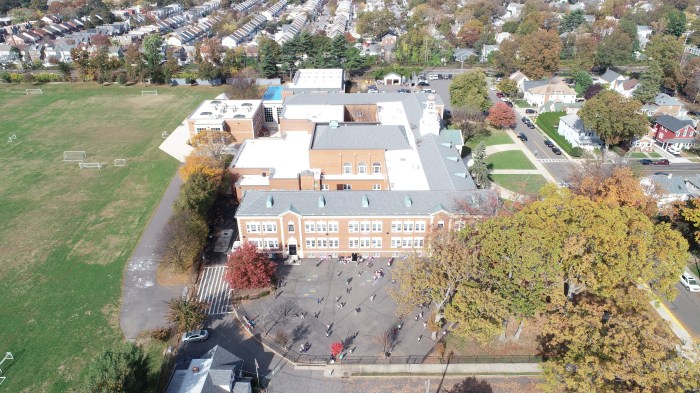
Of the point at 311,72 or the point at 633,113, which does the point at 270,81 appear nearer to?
the point at 311,72

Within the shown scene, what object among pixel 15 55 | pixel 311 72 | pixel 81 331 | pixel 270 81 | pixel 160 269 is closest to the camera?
pixel 81 331

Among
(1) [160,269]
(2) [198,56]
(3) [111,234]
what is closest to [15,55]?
(2) [198,56]

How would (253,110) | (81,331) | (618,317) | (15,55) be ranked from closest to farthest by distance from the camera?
(618,317)
(81,331)
(253,110)
(15,55)

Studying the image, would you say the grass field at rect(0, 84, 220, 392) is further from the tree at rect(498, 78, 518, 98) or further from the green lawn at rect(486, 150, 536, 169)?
the tree at rect(498, 78, 518, 98)

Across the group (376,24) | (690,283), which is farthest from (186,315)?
(376,24)

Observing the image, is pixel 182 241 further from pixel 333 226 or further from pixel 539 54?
pixel 539 54

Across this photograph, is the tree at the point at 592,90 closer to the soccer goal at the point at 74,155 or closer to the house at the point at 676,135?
the house at the point at 676,135

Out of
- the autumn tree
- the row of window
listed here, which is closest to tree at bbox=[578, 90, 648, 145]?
the row of window
